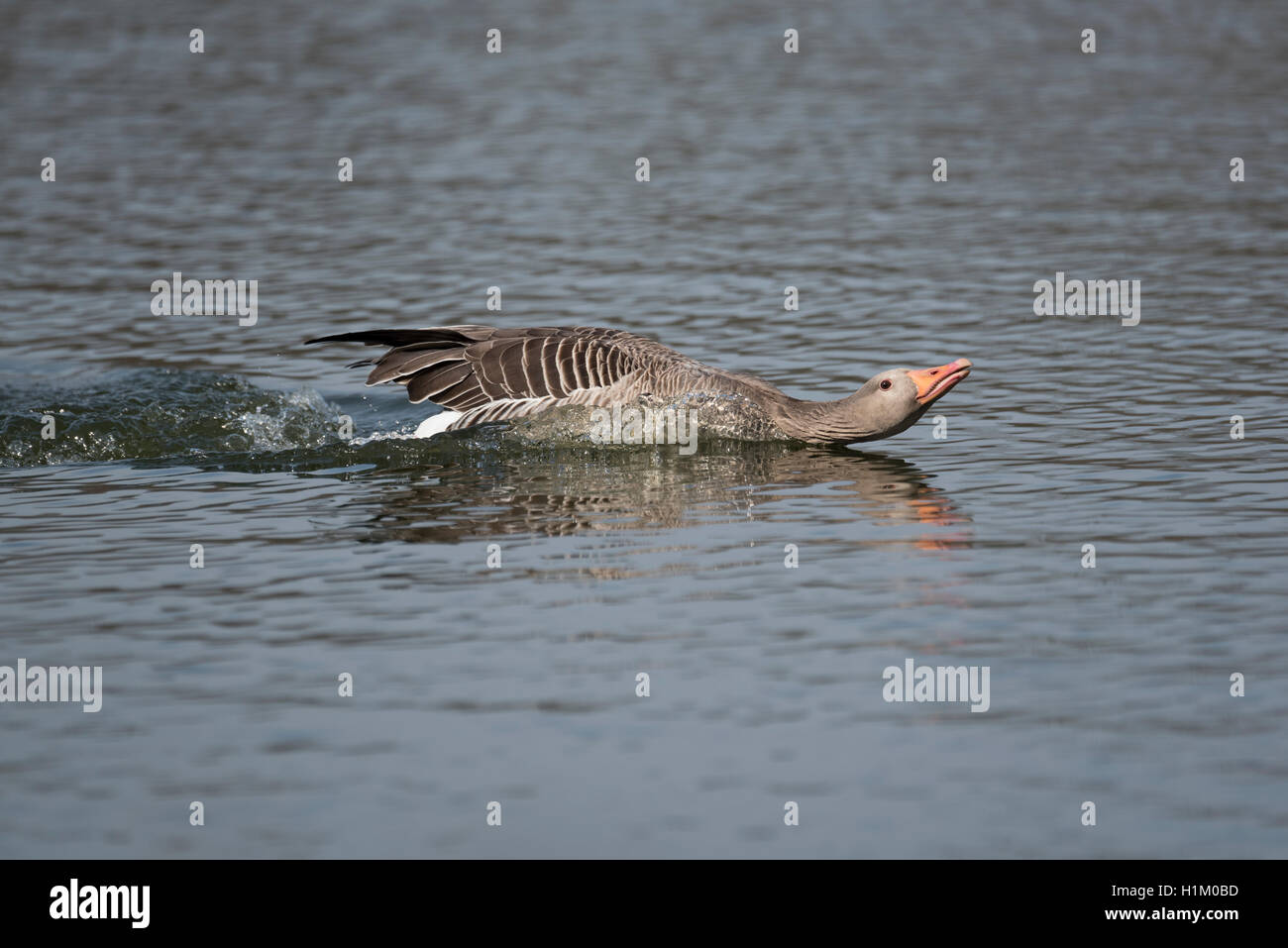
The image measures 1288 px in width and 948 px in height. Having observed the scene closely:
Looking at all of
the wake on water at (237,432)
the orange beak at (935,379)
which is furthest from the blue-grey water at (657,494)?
the orange beak at (935,379)

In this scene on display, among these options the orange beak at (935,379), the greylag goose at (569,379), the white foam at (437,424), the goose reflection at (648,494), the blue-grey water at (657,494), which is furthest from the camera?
the white foam at (437,424)

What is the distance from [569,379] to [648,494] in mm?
1799

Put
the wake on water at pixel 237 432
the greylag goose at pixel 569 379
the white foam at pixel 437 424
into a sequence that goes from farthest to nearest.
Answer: the white foam at pixel 437 424 → the wake on water at pixel 237 432 → the greylag goose at pixel 569 379

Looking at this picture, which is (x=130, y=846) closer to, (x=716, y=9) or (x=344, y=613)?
(x=344, y=613)

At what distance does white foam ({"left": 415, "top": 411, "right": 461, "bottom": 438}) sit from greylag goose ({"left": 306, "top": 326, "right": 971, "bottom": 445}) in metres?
0.01

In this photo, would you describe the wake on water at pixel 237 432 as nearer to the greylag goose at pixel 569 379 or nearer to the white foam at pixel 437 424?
the white foam at pixel 437 424

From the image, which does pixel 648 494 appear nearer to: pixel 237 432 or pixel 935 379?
pixel 935 379

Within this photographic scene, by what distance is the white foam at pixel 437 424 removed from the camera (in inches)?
632

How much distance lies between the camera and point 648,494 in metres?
14.2

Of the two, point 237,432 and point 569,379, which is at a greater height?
point 569,379

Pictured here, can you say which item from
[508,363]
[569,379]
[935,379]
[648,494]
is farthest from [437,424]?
[935,379]

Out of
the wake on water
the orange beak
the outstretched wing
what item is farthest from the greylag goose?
the orange beak

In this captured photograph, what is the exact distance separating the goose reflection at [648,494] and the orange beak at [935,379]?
2.25 ft

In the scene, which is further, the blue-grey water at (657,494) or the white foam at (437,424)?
the white foam at (437,424)
